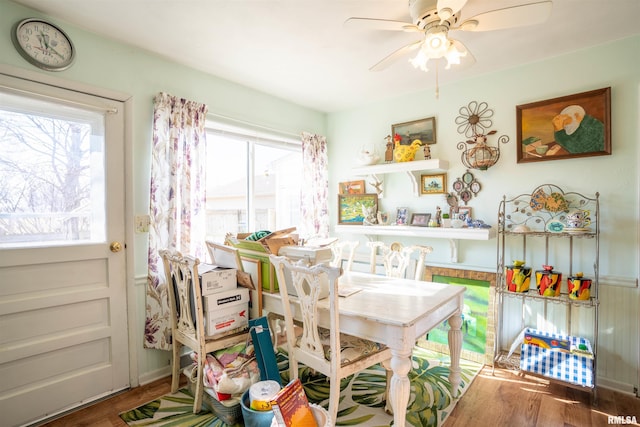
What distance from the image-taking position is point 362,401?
219 cm

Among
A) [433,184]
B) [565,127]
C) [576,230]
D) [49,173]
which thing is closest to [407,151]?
[433,184]

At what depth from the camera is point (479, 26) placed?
1670 millimetres

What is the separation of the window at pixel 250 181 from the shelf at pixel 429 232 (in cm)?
76

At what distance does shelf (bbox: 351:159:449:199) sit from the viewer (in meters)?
2.97

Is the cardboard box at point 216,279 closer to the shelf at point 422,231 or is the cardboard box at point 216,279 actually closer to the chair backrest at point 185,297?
the chair backrest at point 185,297

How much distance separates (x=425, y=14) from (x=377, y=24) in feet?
0.80

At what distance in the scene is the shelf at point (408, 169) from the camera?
297 cm

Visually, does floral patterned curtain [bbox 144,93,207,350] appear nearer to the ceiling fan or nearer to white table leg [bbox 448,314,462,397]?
the ceiling fan

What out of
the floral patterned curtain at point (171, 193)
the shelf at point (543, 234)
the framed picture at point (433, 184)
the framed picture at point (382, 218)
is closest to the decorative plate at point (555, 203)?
the shelf at point (543, 234)

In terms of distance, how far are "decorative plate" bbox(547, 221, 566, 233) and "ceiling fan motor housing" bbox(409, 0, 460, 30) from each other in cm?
161

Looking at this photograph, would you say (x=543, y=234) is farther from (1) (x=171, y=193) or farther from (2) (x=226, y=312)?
(1) (x=171, y=193)

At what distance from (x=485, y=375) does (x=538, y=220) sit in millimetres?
1294

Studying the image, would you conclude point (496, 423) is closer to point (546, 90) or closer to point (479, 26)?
point (479, 26)

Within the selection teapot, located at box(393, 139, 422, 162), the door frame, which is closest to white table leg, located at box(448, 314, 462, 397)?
teapot, located at box(393, 139, 422, 162)
